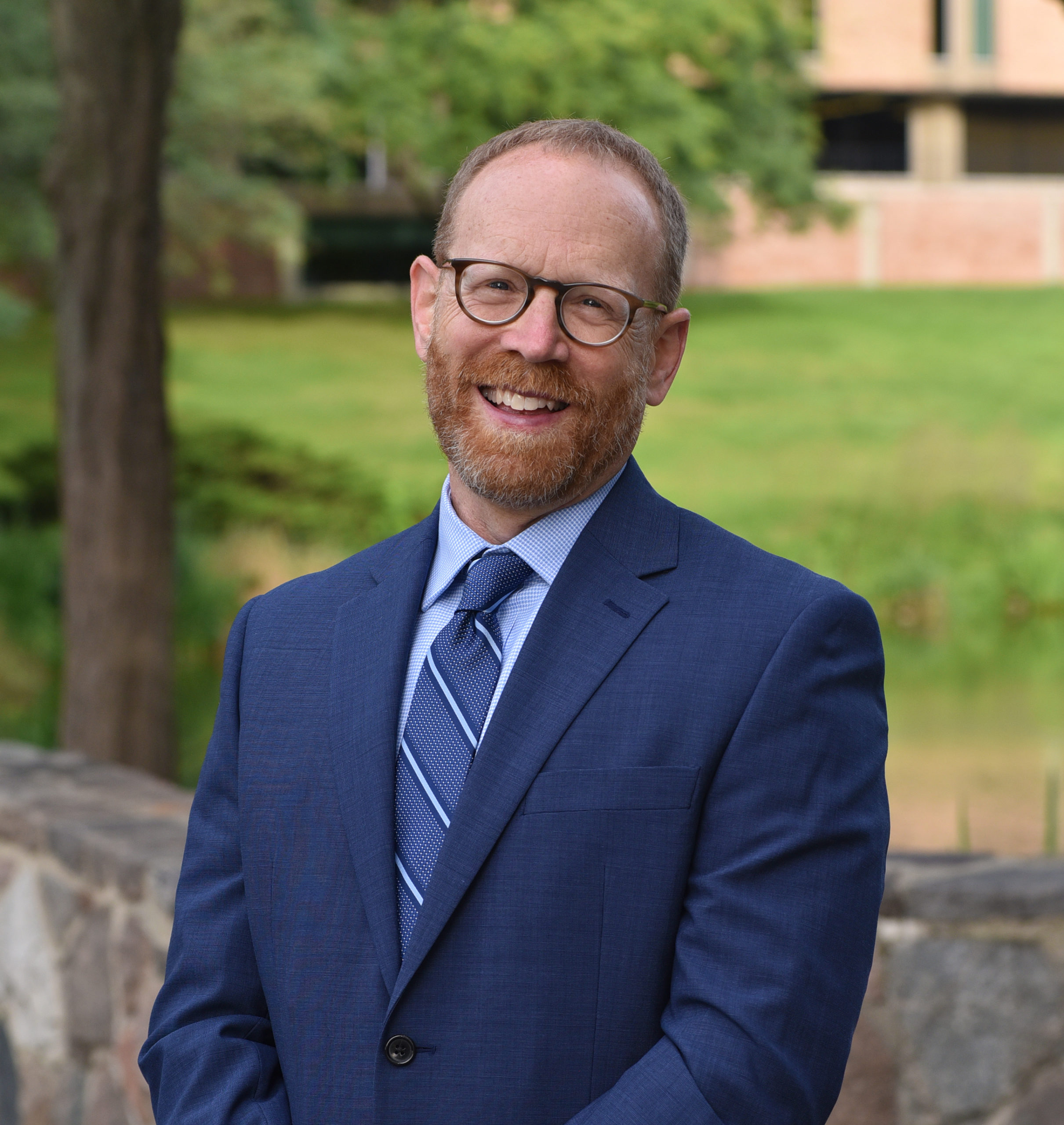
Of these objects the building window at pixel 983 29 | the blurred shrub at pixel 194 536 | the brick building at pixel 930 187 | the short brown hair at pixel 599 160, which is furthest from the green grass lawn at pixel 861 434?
the building window at pixel 983 29

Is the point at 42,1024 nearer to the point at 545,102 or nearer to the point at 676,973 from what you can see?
the point at 676,973

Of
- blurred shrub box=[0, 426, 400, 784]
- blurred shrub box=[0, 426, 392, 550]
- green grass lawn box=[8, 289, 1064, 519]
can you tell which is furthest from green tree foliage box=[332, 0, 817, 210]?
blurred shrub box=[0, 426, 400, 784]

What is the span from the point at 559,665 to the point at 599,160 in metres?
0.63

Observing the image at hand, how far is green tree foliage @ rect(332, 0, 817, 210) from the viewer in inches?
903

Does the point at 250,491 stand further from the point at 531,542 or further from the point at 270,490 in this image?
the point at 531,542

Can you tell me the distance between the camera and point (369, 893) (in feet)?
5.76

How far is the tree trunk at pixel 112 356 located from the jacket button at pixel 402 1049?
4734 mm

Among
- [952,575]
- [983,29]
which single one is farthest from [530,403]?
[983,29]

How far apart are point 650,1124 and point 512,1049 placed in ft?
0.64

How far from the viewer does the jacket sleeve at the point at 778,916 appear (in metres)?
1.61

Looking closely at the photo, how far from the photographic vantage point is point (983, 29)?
38.3 meters

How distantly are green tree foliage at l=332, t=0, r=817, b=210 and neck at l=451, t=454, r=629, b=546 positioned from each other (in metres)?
19.9

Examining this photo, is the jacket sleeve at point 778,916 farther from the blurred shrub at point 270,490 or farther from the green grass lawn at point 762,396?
the green grass lawn at point 762,396

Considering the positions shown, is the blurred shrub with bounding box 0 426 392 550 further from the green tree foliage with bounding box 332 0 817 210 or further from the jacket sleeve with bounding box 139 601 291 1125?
the jacket sleeve with bounding box 139 601 291 1125
